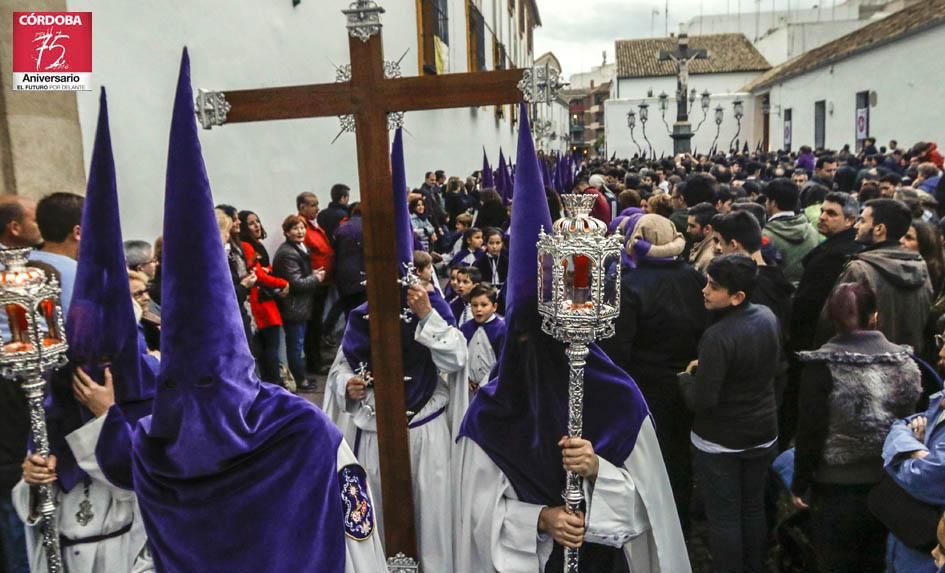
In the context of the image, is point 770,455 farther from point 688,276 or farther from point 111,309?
point 111,309

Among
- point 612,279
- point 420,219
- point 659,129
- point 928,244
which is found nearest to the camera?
point 612,279

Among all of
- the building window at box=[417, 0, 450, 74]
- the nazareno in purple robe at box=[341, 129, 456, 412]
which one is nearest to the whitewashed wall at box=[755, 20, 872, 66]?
the building window at box=[417, 0, 450, 74]

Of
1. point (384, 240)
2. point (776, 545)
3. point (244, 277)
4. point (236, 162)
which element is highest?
point (236, 162)

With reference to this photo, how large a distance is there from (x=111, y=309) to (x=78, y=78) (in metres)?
3.06

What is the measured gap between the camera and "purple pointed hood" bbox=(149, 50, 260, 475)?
207 centimetres

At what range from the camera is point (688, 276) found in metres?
4.23

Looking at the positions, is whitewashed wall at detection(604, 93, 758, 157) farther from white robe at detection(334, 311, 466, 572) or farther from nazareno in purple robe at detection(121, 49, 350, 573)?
nazareno in purple robe at detection(121, 49, 350, 573)

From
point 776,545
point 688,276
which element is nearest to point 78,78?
point 688,276

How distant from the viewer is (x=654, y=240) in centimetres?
427

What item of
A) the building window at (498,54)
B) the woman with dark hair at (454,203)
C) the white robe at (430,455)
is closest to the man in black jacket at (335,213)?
the woman with dark hair at (454,203)

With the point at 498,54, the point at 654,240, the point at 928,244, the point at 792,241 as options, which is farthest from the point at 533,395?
the point at 498,54

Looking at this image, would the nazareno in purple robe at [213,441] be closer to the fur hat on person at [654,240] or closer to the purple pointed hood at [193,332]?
the purple pointed hood at [193,332]

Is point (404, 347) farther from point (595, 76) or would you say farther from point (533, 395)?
point (595, 76)

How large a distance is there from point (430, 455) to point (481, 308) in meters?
1.00
